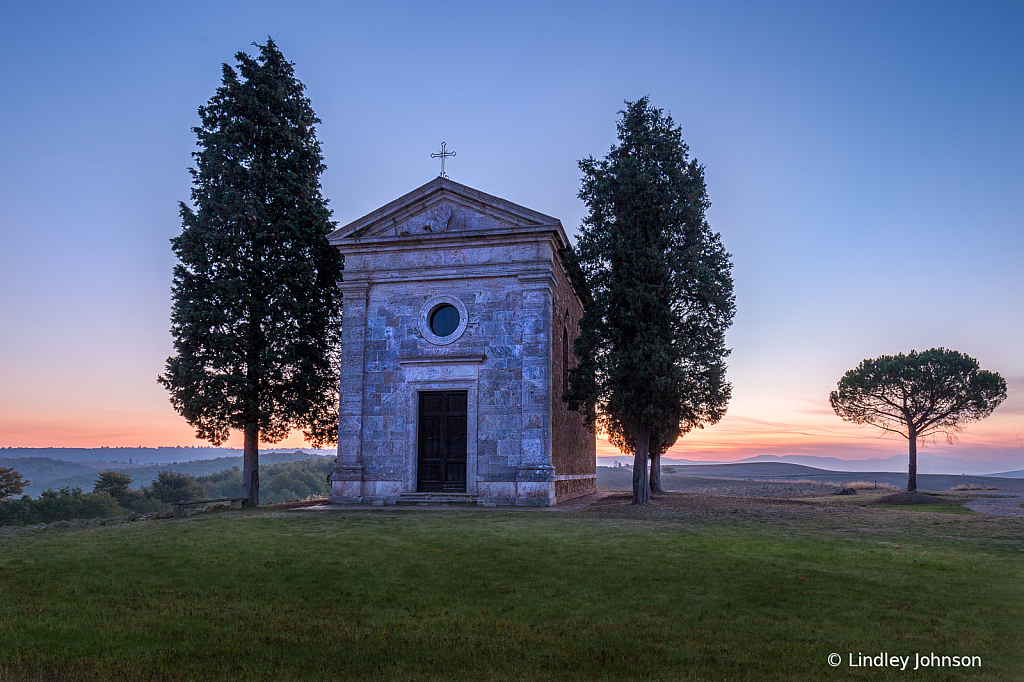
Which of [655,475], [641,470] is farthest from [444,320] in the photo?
[655,475]

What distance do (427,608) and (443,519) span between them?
7893 mm

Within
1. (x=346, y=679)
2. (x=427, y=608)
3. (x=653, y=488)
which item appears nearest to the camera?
(x=346, y=679)

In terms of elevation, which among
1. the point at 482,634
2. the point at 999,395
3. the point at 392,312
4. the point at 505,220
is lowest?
the point at 482,634

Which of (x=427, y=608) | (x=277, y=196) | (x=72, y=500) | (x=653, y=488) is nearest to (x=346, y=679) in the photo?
(x=427, y=608)

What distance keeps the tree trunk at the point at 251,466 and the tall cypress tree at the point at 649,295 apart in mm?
10497

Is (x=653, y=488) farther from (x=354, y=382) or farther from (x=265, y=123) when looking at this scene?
(x=265, y=123)

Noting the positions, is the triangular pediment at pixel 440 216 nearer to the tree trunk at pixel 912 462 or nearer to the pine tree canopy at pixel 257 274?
the pine tree canopy at pixel 257 274

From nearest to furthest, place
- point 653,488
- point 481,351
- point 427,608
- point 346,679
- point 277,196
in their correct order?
point 346,679 → point 427,608 → point 481,351 → point 277,196 → point 653,488

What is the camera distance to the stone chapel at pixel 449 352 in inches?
782

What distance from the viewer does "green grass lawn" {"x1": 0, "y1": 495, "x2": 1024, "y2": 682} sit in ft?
19.1

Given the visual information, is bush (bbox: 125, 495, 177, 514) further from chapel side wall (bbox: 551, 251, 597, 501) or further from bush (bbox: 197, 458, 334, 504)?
chapel side wall (bbox: 551, 251, 597, 501)

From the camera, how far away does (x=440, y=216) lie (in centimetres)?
2158

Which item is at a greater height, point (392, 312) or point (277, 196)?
point (277, 196)

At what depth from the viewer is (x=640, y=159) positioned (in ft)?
68.1
